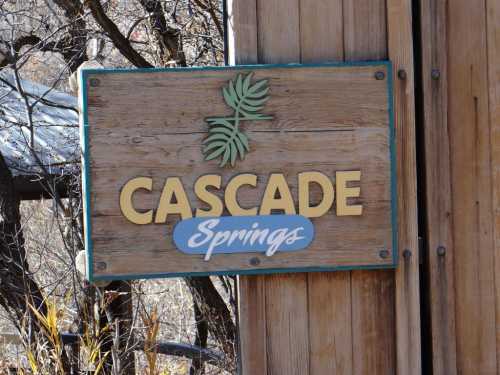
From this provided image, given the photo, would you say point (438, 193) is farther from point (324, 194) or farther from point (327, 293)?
point (327, 293)

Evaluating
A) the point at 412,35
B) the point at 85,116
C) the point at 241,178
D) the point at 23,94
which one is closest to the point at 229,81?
the point at 241,178

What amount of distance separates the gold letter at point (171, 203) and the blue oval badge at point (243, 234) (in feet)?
0.13

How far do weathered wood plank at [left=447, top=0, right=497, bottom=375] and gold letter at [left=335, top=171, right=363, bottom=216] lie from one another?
388 mm

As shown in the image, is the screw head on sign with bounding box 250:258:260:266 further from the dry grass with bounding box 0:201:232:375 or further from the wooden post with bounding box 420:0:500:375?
the dry grass with bounding box 0:201:232:375

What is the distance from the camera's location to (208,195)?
9.20 ft

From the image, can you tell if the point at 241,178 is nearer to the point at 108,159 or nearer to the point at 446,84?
the point at 108,159

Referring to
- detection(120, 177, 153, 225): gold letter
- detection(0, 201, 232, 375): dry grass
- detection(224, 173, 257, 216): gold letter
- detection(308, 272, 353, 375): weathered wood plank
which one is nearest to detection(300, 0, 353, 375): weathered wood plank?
detection(308, 272, 353, 375): weathered wood plank

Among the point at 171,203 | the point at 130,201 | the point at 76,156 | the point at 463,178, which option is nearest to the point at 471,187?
the point at 463,178

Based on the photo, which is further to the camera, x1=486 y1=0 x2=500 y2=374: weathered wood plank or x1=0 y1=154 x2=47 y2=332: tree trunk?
x1=0 y1=154 x2=47 y2=332: tree trunk

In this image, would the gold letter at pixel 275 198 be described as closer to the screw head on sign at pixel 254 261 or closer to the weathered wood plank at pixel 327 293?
the screw head on sign at pixel 254 261

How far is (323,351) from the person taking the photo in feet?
9.58

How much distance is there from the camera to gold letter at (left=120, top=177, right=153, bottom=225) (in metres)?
2.79

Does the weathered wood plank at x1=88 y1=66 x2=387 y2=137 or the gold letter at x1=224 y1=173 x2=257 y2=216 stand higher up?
the weathered wood plank at x1=88 y1=66 x2=387 y2=137

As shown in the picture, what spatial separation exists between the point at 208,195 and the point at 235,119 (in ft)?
0.92
